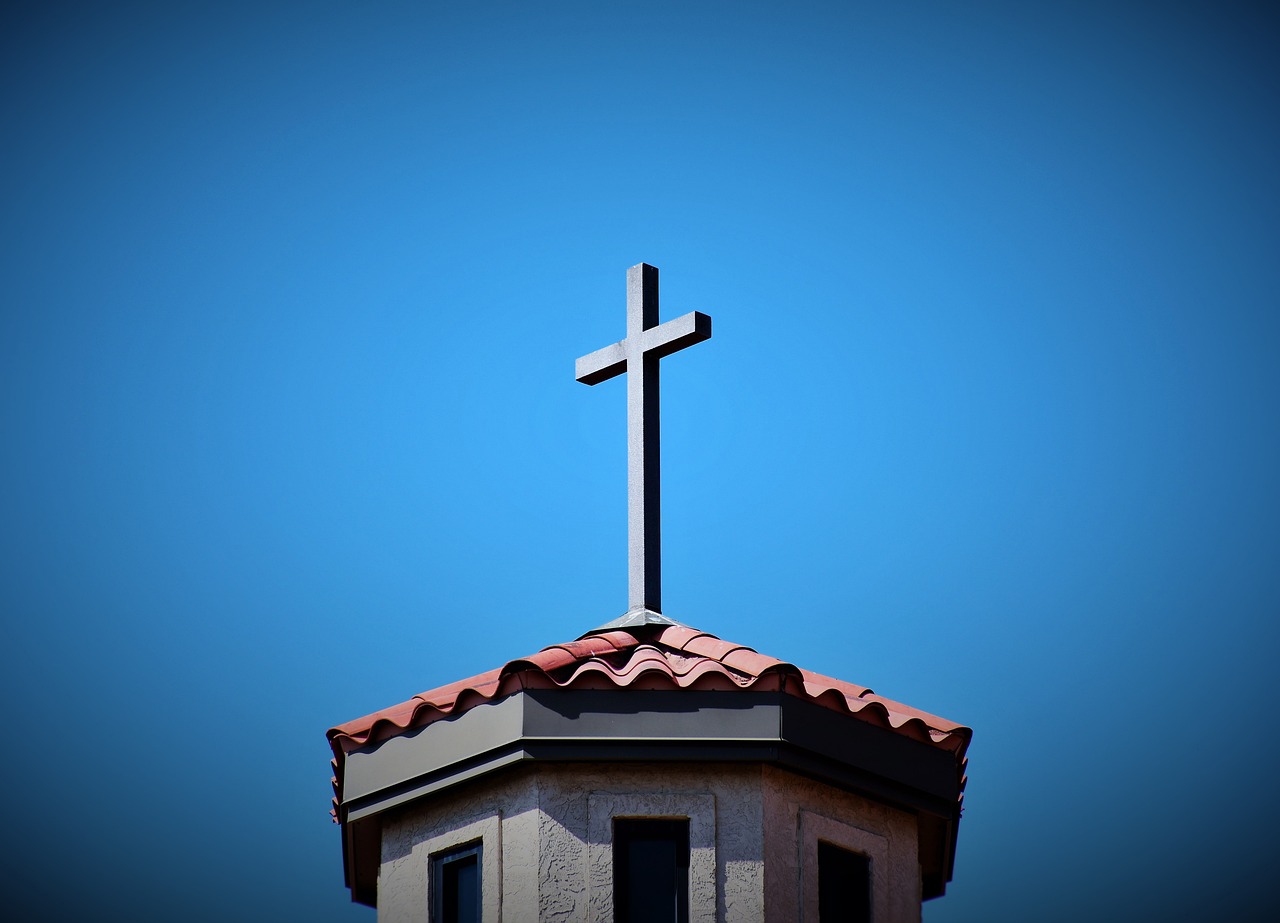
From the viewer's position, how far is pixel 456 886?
13891 millimetres

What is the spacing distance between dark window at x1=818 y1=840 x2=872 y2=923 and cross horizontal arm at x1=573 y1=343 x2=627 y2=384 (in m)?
3.99

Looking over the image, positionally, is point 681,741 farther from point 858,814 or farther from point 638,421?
point 638,421

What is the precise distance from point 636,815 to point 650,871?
355 mm

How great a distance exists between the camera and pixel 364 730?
1436 centimetres

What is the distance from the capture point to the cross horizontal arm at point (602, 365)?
15.9 meters

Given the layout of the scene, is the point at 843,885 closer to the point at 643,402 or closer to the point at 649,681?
the point at 649,681

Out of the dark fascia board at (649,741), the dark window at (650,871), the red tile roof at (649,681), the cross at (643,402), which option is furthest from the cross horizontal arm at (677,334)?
the dark window at (650,871)

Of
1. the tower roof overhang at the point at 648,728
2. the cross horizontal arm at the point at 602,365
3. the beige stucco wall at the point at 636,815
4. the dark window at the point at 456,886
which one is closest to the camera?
the beige stucco wall at the point at 636,815

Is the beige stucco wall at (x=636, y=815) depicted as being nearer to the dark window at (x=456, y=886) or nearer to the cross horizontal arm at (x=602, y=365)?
the dark window at (x=456, y=886)

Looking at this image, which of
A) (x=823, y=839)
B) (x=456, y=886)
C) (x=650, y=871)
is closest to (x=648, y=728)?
(x=650, y=871)

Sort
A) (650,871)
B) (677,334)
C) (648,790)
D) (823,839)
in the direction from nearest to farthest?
1. (650,871)
2. (648,790)
3. (823,839)
4. (677,334)

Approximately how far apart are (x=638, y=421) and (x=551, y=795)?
3.07m

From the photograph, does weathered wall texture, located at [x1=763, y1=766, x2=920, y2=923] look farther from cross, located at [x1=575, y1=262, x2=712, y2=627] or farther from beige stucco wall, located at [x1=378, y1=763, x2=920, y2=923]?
cross, located at [x1=575, y1=262, x2=712, y2=627]

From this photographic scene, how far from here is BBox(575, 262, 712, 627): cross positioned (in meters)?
14.9
